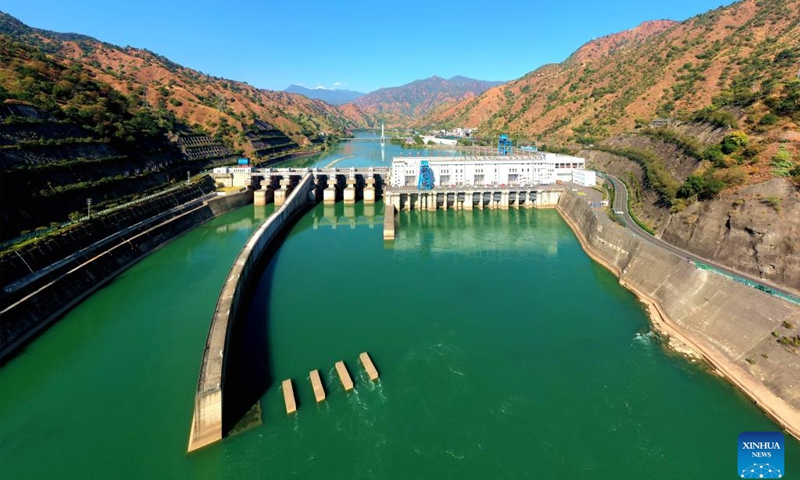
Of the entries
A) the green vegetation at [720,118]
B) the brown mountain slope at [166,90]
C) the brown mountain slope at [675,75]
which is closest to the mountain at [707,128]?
the green vegetation at [720,118]

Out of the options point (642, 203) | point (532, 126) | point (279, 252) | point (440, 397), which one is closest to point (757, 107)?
point (642, 203)

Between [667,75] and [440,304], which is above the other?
[667,75]

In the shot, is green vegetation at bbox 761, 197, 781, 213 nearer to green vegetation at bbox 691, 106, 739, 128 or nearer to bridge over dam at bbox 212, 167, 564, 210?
green vegetation at bbox 691, 106, 739, 128

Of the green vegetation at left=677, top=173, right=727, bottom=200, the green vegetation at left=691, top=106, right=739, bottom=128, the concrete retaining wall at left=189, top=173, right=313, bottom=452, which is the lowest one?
the concrete retaining wall at left=189, top=173, right=313, bottom=452

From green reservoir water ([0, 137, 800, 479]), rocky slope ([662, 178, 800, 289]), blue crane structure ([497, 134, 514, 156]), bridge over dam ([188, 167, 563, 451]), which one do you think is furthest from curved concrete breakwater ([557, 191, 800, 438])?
blue crane structure ([497, 134, 514, 156])

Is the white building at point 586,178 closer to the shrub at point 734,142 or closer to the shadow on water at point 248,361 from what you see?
the shrub at point 734,142

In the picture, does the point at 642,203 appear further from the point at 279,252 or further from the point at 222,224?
the point at 222,224

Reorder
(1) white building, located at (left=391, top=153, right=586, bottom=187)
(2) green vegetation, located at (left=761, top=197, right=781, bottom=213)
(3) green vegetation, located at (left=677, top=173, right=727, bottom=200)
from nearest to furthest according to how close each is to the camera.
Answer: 1. (2) green vegetation, located at (left=761, top=197, right=781, bottom=213)
2. (3) green vegetation, located at (left=677, top=173, right=727, bottom=200)
3. (1) white building, located at (left=391, top=153, right=586, bottom=187)
